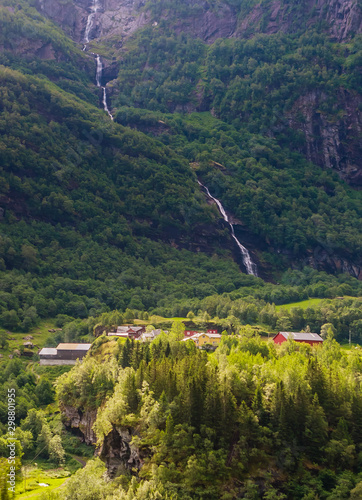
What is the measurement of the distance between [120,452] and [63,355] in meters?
62.8

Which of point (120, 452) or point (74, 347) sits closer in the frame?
point (120, 452)

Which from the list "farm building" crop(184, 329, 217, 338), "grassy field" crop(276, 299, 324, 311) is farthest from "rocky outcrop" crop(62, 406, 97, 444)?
"grassy field" crop(276, 299, 324, 311)

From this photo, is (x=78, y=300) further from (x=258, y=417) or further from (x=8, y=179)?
(x=258, y=417)

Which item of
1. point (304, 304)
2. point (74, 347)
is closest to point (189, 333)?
point (74, 347)

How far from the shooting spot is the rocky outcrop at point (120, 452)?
62.5 meters

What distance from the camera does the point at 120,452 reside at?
6488 cm

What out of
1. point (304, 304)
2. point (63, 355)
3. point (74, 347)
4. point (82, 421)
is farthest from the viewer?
point (304, 304)

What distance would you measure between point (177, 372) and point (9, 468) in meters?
20.3

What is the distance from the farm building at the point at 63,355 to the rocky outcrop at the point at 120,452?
2290 inches

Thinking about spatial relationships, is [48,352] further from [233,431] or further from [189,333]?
[233,431]

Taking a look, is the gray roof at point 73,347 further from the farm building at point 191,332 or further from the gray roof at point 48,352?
the farm building at point 191,332

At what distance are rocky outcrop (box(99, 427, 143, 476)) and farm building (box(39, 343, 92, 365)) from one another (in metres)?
58.2

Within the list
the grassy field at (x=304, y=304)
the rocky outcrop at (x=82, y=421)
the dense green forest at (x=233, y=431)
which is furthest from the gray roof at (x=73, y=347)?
the grassy field at (x=304, y=304)

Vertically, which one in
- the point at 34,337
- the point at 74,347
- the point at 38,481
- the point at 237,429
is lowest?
the point at 38,481
